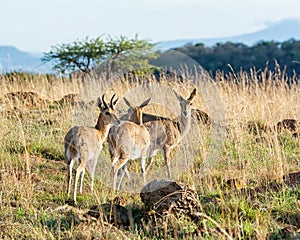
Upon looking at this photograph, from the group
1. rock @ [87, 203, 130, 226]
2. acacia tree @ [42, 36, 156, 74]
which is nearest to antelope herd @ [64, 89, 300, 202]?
rock @ [87, 203, 130, 226]

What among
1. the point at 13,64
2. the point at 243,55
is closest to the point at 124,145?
the point at 13,64

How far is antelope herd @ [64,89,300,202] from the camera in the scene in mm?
6227

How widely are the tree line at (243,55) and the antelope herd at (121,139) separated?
102 ft

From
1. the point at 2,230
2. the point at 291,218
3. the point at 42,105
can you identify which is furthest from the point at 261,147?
the point at 42,105

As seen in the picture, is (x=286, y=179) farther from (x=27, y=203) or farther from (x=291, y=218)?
(x=27, y=203)

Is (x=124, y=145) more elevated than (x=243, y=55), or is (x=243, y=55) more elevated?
(x=124, y=145)

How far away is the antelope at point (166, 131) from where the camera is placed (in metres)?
7.82

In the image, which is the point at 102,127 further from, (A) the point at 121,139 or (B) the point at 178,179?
(B) the point at 178,179

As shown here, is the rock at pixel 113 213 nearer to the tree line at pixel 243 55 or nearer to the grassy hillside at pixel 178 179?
the grassy hillside at pixel 178 179

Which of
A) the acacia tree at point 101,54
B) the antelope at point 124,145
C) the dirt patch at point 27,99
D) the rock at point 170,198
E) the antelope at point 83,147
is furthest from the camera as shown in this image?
the acacia tree at point 101,54

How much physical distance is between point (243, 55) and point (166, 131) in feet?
125

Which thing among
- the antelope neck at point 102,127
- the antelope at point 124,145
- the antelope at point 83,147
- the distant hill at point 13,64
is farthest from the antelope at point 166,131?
the distant hill at point 13,64

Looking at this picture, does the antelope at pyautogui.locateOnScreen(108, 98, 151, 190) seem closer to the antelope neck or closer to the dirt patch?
the antelope neck

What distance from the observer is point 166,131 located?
8.16 m
